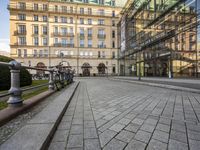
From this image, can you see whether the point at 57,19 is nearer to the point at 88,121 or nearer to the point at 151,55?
the point at 151,55

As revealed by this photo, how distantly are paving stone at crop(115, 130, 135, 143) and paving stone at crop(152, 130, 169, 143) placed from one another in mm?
396

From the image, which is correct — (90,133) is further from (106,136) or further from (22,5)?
(22,5)

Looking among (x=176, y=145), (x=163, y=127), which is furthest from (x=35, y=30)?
(x=176, y=145)

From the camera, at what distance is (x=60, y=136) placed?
8.38 ft

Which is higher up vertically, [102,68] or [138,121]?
[102,68]

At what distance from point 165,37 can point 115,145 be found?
18676 mm

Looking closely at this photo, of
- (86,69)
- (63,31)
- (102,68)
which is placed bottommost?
(86,69)

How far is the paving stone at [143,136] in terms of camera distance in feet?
8.11

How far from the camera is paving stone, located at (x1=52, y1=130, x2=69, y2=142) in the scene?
2.43m

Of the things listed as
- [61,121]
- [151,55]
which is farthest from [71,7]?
[61,121]

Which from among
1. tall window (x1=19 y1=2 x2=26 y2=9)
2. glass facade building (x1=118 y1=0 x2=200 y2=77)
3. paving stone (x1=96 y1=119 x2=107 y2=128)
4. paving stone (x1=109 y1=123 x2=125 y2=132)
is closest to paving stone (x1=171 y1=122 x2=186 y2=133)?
paving stone (x1=109 y1=123 x2=125 y2=132)

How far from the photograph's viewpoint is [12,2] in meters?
44.2

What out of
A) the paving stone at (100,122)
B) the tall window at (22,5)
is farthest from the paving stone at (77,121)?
the tall window at (22,5)

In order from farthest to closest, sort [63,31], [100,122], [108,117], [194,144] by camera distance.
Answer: [63,31] < [108,117] < [100,122] < [194,144]
